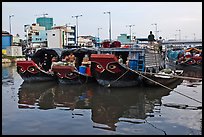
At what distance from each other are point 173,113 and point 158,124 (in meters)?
1.59

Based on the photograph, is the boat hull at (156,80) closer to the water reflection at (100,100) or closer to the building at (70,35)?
the water reflection at (100,100)

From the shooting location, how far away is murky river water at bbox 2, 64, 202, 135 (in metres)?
7.91

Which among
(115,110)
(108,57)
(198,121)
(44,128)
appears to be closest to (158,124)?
(198,121)

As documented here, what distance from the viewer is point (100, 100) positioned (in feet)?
40.5

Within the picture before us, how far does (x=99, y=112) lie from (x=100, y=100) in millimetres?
2212

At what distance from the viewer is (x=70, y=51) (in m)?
19.7

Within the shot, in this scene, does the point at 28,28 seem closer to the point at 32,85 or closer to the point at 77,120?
the point at 32,85

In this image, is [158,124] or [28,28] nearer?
[158,124]

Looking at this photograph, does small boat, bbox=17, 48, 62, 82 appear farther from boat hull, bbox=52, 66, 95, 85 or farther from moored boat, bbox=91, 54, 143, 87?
moored boat, bbox=91, 54, 143, 87

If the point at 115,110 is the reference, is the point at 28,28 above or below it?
above

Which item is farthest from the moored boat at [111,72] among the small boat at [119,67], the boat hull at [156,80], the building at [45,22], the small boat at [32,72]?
the building at [45,22]

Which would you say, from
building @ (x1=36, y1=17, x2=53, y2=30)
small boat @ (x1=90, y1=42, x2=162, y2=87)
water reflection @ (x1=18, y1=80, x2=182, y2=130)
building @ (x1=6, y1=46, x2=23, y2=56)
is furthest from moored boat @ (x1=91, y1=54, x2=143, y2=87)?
building @ (x1=36, y1=17, x2=53, y2=30)

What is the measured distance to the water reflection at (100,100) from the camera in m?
9.73

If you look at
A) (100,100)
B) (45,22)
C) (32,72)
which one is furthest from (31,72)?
(45,22)
